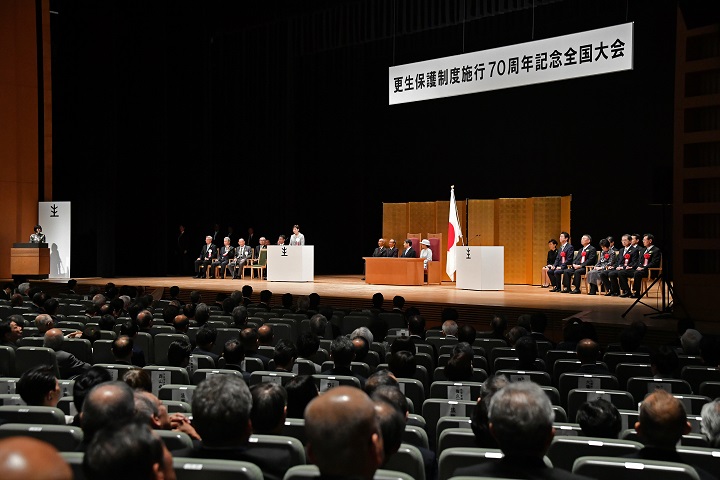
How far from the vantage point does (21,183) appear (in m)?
15.9

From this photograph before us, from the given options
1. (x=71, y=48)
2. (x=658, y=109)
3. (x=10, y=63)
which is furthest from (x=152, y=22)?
(x=658, y=109)

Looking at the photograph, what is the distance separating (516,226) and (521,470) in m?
13.9

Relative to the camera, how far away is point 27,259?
49.3 ft

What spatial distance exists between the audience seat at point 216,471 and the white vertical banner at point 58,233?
14.9m

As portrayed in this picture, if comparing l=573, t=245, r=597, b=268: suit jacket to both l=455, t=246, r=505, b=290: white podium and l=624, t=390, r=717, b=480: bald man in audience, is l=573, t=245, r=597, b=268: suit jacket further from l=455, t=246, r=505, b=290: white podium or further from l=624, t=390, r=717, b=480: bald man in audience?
l=624, t=390, r=717, b=480: bald man in audience

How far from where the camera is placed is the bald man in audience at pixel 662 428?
2.55m

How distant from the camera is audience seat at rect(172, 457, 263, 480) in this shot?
2082 millimetres

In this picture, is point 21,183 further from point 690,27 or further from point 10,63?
point 690,27

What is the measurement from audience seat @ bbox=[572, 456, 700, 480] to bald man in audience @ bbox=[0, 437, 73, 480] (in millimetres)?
1696

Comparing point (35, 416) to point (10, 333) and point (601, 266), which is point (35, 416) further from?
point (601, 266)

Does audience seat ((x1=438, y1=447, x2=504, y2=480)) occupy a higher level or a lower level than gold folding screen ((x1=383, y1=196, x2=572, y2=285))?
lower

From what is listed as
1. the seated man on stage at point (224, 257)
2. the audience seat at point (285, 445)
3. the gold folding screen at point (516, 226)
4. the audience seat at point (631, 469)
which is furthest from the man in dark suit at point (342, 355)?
the seated man on stage at point (224, 257)

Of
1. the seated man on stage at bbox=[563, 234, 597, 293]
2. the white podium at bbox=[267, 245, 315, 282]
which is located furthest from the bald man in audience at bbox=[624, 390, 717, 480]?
the white podium at bbox=[267, 245, 315, 282]

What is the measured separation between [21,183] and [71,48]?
10.7ft
